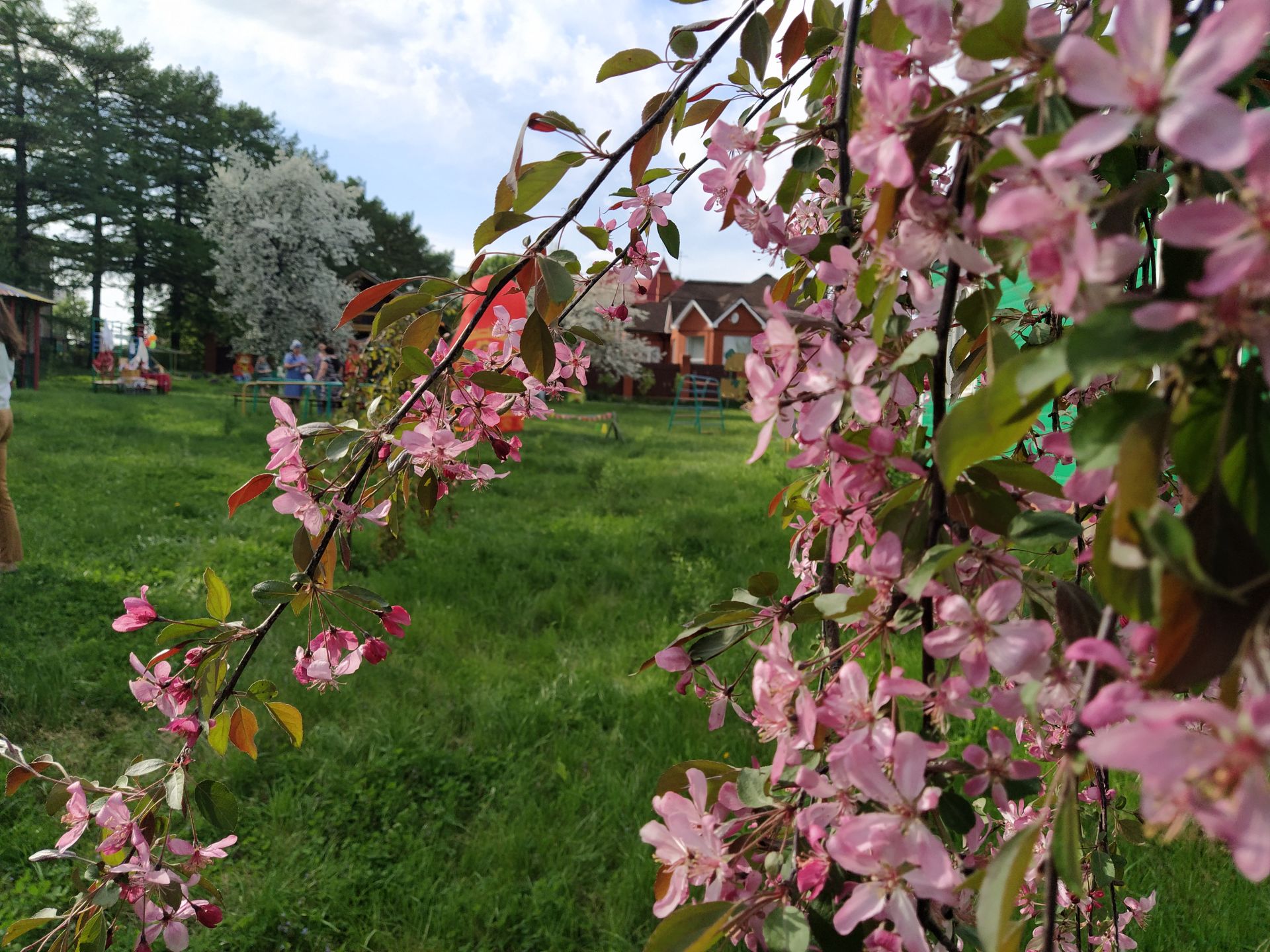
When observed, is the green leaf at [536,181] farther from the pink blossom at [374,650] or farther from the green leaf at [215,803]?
the green leaf at [215,803]

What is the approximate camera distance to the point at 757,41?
2.76 ft

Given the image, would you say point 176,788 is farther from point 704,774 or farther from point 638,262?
point 638,262

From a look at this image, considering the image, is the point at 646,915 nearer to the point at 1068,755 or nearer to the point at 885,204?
the point at 1068,755

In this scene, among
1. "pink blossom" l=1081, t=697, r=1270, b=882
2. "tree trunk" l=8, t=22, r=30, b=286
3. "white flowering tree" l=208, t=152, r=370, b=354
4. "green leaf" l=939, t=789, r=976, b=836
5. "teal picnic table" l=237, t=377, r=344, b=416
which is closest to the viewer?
"pink blossom" l=1081, t=697, r=1270, b=882

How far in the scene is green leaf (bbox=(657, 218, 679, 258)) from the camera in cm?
118

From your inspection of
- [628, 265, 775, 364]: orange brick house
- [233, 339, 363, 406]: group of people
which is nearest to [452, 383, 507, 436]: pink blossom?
[233, 339, 363, 406]: group of people

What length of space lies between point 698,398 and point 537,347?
43.6 ft

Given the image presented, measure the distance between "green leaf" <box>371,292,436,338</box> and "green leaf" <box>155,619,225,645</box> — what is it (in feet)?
1.19

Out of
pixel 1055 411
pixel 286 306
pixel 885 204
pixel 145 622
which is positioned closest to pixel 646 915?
pixel 145 622

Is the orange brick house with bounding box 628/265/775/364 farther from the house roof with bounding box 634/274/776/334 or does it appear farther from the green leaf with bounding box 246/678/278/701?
the green leaf with bounding box 246/678/278/701

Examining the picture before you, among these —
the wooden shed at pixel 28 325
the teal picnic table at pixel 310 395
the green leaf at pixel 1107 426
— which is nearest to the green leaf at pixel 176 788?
the green leaf at pixel 1107 426

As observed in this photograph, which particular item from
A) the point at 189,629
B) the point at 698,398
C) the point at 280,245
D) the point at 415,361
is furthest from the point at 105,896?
the point at 280,245

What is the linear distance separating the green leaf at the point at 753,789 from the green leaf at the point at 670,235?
2.53 ft

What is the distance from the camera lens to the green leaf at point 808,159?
69 cm
